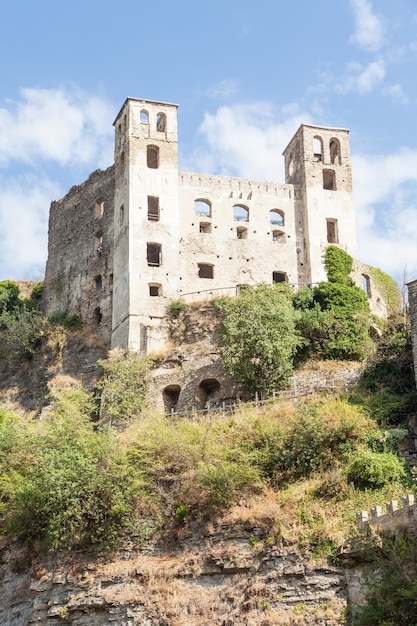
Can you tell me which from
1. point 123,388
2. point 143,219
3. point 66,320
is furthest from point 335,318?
point 66,320

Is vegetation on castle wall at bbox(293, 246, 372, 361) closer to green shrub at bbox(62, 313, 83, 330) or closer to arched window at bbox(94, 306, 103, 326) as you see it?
arched window at bbox(94, 306, 103, 326)

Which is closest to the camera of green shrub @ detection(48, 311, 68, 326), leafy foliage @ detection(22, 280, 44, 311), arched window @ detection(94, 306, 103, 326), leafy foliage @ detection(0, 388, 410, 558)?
leafy foliage @ detection(0, 388, 410, 558)

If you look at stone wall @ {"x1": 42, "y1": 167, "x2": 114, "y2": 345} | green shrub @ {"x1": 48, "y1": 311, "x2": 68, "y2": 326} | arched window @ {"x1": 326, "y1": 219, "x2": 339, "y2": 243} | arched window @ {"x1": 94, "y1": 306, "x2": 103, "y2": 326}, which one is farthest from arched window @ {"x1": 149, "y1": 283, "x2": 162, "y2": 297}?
arched window @ {"x1": 326, "y1": 219, "x2": 339, "y2": 243}

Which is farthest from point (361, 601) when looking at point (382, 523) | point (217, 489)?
point (217, 489)

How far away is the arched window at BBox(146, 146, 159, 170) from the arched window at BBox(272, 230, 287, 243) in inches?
242

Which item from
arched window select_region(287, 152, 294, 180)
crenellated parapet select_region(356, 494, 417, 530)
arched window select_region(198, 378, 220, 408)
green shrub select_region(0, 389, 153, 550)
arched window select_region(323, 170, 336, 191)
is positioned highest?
arched window select_region(287, 152, 294, 180)

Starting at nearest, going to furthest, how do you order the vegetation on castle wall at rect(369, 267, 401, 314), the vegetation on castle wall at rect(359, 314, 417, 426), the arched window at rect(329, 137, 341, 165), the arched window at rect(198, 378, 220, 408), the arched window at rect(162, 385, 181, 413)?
1. the vegetation on castle wall at rect(359, 314, 417, 426)
2. the arched window at rect(198, 378, 220, 408)
3. the arched window at rect(162, 385, 181, 413)
4. the vegetation on castle wall at rect(369, 267, 401, 314)
5. the arched window at rect(329, 137, 341, 165)

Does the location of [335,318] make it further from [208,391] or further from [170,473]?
[170,473]

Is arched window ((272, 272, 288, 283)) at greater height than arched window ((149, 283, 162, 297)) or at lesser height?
greater

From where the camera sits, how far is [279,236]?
43531 millimetres

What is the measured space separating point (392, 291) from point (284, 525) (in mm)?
19465

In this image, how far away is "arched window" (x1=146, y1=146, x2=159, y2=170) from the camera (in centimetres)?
4322

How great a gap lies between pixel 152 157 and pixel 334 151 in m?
8.84

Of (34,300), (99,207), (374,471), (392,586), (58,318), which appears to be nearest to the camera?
(392,586)
